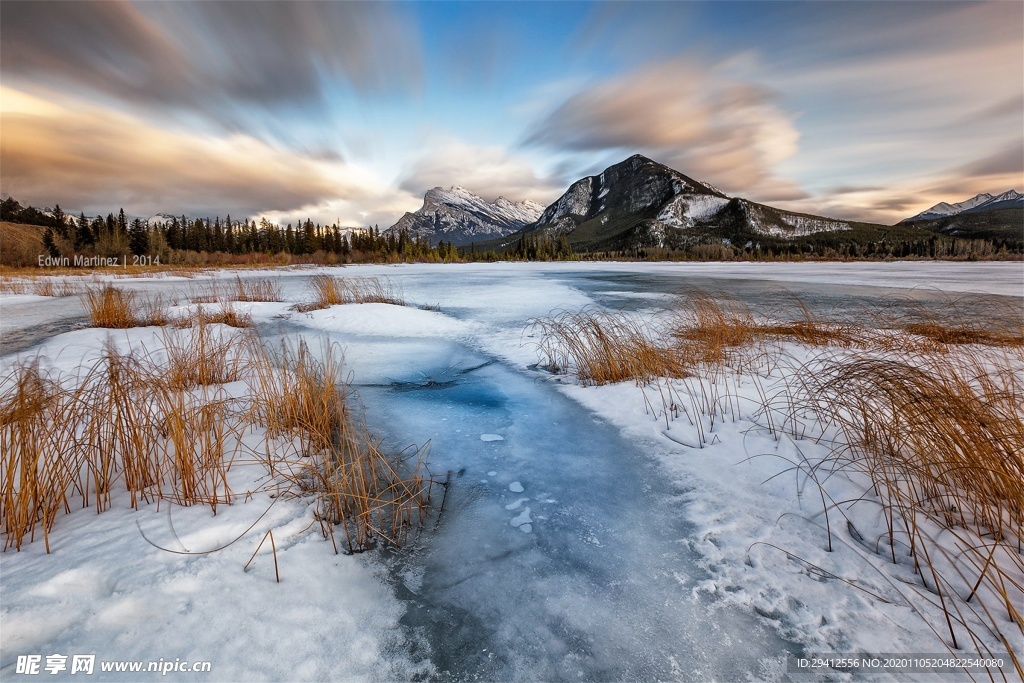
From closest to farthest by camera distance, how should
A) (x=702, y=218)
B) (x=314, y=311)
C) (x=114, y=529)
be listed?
(x=114, y=529)
(x=314, y=311)
(x=702, y=218)

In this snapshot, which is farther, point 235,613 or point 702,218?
point 702,218

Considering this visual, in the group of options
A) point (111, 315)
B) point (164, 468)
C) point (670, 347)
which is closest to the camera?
point (164, 468)

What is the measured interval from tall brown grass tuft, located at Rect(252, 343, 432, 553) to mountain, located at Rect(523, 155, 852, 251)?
86.1 meters

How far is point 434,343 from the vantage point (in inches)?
311

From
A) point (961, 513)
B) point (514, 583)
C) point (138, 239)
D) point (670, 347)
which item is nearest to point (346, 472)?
point (514, 583)

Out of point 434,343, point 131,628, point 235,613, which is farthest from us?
point 434,343

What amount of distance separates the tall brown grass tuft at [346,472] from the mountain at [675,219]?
282 feet

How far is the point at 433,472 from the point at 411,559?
0.99 m

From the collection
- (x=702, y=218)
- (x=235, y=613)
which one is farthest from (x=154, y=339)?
(x=702, y=218)

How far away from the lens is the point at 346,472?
2.96 meters

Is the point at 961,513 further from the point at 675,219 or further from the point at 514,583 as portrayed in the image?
the point at 675,219

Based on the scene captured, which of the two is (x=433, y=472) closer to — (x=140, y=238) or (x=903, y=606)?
(x=903, y=606)

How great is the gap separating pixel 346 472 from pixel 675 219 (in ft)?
452

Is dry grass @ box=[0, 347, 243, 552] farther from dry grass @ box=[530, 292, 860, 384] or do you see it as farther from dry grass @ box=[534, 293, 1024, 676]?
dry grass @ box=[530, 292, 860, 384]
